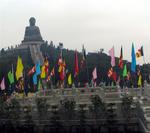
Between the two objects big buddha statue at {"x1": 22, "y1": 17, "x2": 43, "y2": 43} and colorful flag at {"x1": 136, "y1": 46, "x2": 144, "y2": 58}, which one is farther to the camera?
big buddha statue at {"x1": 22, "y1": 17, "x2": 43, "y2": 43}

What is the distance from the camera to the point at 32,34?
164 meters

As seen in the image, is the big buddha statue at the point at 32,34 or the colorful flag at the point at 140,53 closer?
the colorful flag at the point at 140,53

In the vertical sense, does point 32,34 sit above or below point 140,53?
above

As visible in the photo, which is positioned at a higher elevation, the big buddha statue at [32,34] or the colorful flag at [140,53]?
the big buddha statue at [32,34]

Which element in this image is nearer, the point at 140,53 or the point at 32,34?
the point at 140,53

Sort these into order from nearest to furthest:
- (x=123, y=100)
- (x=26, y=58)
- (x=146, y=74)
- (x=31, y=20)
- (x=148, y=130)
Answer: (x=148, y=130) < (x=123, y=100) < (x=146, y=74) < (x=26, y=58) < (x=31, y=20)

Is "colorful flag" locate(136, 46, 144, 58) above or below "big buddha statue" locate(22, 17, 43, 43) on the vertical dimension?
below

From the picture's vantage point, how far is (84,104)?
37.8 metres

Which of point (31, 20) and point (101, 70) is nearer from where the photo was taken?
point (101, 70)

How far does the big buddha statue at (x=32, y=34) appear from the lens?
16300 centimetres

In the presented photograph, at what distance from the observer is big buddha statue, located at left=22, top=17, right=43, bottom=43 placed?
535ft

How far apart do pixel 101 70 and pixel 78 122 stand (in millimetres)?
64776

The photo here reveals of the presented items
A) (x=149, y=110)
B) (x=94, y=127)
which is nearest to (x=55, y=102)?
(x=94, y=127)

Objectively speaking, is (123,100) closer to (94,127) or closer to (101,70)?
(94,127)
